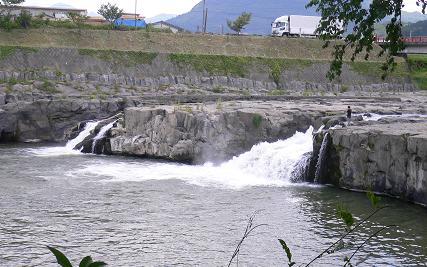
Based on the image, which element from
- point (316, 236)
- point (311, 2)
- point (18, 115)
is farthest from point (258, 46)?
point (311, 2)

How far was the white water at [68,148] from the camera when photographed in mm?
34056

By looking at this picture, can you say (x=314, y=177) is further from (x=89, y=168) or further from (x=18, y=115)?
(x=18, y=115)

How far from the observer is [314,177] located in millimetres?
25969

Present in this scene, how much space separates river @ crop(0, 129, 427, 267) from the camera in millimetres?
15461

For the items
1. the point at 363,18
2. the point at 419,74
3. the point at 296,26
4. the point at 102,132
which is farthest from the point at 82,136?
the point at 296,26

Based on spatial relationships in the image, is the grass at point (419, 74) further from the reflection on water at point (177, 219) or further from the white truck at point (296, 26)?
the reflection on water at point (177, 219)

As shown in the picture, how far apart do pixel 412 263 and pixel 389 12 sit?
8.34 m

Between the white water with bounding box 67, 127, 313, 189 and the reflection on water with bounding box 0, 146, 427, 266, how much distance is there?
0.13 metres

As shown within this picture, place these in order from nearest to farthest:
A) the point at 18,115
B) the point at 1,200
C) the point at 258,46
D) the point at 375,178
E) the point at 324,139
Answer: the point at 1,200
the point at 375,178
the point at 324,139
the point at 18,115
the point at 258,46

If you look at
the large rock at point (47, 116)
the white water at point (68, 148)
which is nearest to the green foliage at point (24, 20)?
the large rock at point (47, 116)

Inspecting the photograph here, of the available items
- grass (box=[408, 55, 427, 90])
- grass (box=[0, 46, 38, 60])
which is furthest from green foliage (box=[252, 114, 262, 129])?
grass (box=[408, 55, 427, 90])

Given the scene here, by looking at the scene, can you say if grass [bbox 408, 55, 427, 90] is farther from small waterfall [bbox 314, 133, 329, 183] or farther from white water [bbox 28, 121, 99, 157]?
small waterfall [bbox 314, 133, 329, 183]

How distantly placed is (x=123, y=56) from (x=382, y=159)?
3843 cm

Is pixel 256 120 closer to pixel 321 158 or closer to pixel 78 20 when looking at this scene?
pixel 321 158
